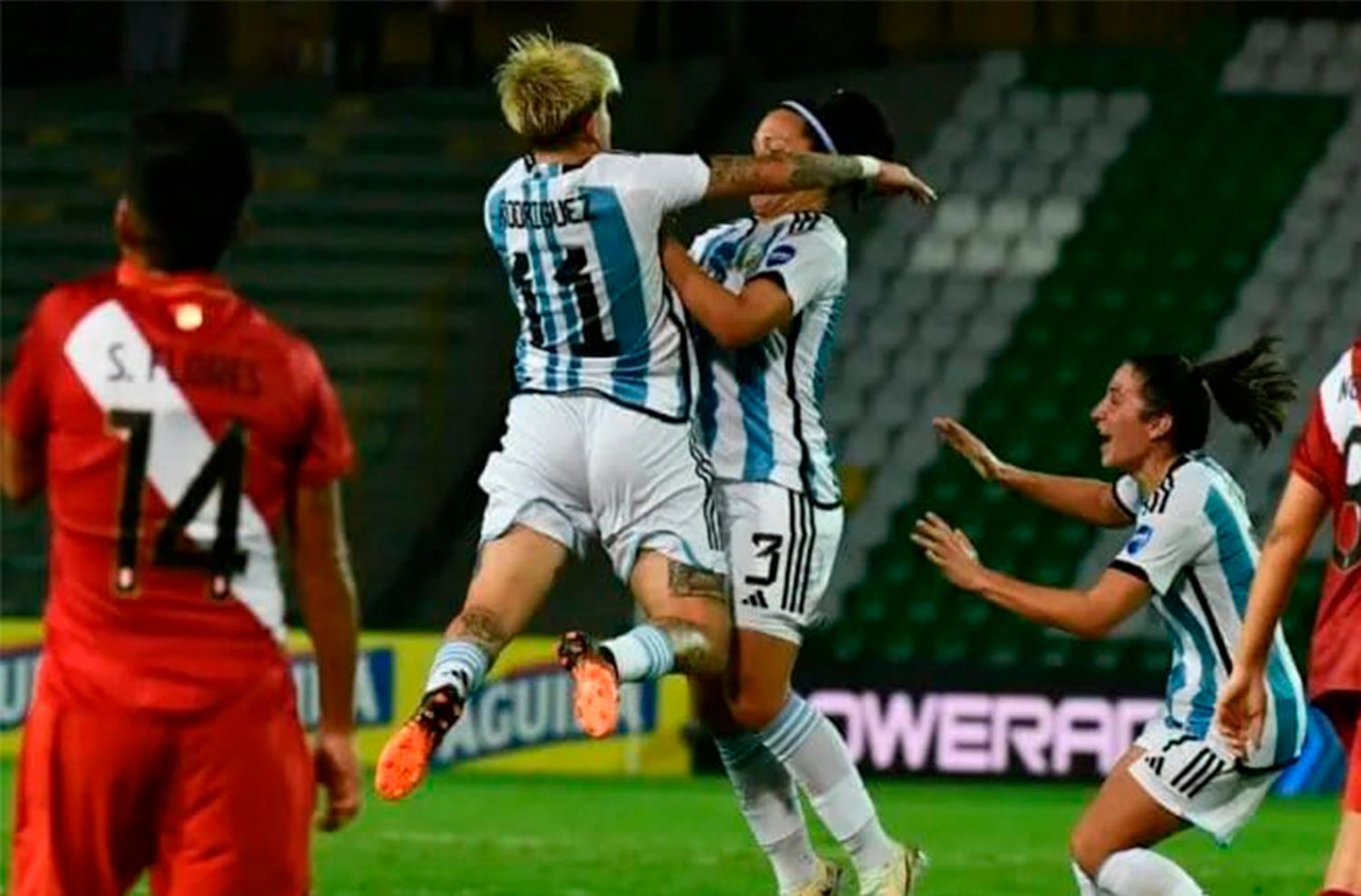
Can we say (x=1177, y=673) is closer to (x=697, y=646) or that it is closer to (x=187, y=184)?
(x=697, y=646)

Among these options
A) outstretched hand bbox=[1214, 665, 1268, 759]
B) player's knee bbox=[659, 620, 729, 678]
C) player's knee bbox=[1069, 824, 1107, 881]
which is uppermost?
outstretched hand bbox=[1214, 665, 1268, 759]

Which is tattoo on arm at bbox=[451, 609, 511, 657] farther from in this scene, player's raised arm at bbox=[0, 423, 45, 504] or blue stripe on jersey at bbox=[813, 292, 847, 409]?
player's raised arm at bbox=[0, 423, 45, 504]

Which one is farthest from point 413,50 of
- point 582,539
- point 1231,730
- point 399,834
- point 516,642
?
point 1231,730

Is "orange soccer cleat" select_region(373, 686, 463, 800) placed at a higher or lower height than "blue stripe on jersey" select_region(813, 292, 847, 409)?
lower

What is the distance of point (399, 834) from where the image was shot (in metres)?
12.7

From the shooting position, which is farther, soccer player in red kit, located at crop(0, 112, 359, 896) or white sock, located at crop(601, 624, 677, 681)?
white sock, located at crop(601, 624, 677, 681)

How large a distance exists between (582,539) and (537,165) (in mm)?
935

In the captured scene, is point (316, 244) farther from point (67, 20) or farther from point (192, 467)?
point (192, 467)

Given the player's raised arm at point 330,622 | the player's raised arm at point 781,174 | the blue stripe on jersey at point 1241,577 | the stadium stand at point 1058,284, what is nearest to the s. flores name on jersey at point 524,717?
the stadium stand at point 1058,284

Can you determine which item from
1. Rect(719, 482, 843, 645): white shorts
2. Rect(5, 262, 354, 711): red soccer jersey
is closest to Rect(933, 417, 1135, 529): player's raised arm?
Rect(719, 482, 843, 645): white shorts

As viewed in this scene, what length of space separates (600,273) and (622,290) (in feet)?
0.24

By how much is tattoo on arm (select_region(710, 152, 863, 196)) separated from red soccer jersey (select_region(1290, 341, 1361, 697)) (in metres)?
2.24

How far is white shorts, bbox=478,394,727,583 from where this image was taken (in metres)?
8.33

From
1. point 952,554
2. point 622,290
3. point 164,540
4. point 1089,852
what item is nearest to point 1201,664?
point 1089,852
